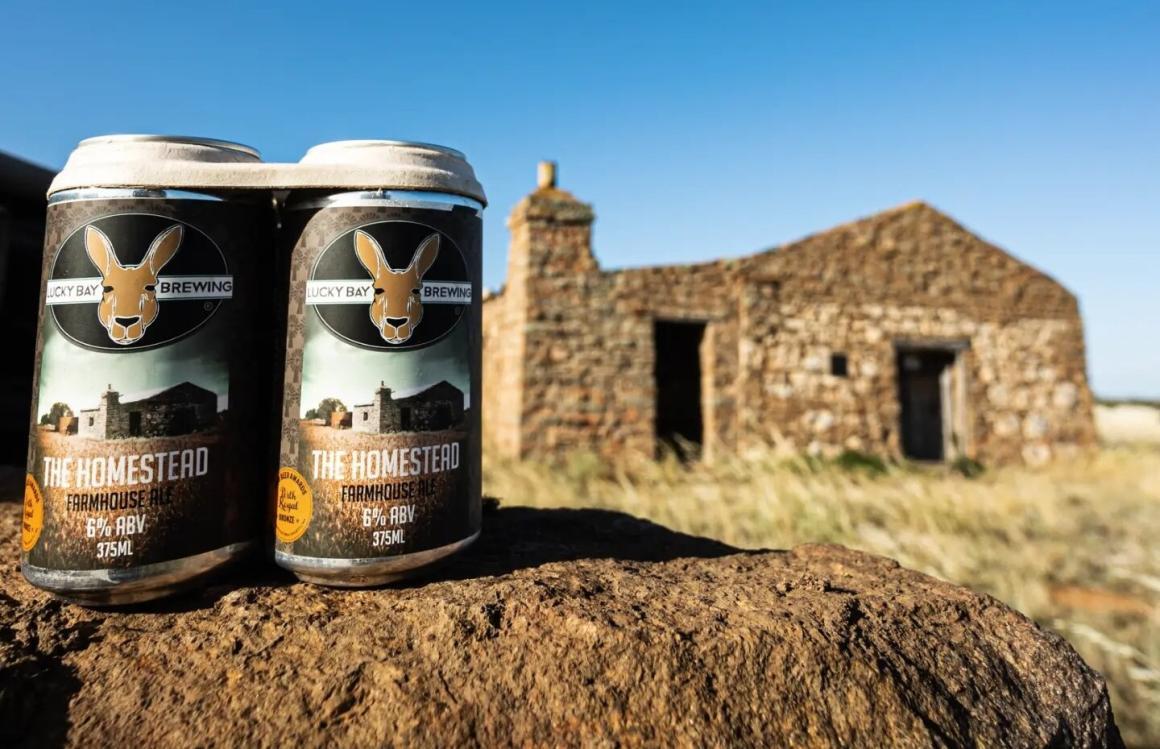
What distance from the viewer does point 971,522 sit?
5344mm

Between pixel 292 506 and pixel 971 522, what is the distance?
17.9 feet

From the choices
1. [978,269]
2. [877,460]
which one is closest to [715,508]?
[877,460]

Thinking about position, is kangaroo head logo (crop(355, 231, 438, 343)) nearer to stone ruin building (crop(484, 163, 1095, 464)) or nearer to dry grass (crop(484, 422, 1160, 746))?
dry grass (crop(484, 422, 1160, 746))

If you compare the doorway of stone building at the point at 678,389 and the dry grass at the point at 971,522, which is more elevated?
the doorway of stone building at the point at 678,389

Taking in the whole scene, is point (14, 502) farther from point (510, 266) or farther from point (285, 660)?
point (510, 266)

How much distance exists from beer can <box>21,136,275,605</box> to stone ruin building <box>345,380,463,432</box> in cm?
25

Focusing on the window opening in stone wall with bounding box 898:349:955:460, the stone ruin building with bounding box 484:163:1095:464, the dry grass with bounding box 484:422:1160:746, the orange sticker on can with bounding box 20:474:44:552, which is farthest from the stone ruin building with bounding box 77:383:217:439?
the window opening in stone wall with bounding box 898:349:955:460

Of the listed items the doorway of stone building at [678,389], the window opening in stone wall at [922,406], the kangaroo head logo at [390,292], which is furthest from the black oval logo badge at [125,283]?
the window opening in stone wall at [922,406]

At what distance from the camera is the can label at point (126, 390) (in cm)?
113

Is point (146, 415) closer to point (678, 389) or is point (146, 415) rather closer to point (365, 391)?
point (365, 391)

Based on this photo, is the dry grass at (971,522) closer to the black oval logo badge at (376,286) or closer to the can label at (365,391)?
the can label at (365,391)

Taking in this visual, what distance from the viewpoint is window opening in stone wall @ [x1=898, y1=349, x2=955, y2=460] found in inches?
394

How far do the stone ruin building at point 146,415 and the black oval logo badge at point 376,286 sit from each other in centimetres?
25

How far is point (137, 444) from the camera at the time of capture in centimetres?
113
